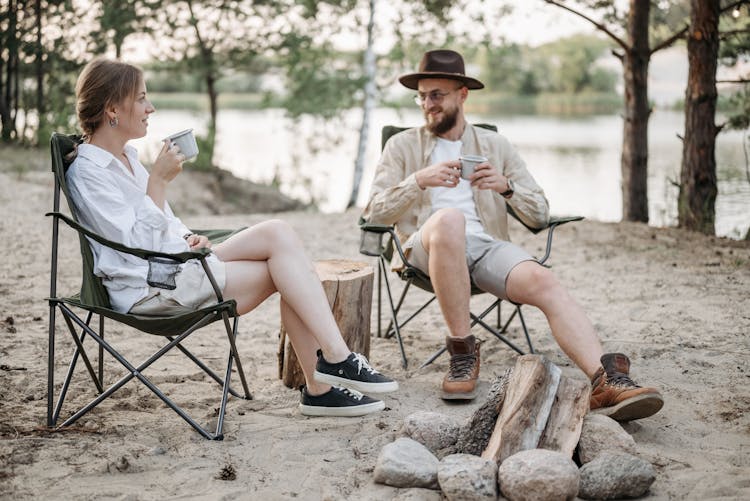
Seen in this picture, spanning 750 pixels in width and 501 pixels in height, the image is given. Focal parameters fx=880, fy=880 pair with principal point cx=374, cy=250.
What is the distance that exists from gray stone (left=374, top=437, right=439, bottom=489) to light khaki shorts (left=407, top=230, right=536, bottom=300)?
1.06 m

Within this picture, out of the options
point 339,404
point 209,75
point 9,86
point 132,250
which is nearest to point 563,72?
point 209,75

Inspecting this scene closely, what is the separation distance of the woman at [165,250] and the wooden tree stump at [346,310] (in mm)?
325

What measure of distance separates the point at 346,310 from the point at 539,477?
1.28 metres

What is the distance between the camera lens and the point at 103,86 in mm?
2871

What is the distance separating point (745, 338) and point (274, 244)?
2.24 meters

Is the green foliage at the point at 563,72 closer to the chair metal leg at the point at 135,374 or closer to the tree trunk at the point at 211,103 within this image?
the tree trunk at the point at 211,103

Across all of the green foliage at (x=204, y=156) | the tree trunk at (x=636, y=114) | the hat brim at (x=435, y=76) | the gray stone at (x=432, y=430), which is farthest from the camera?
the green foliage at (x=204, y=156)

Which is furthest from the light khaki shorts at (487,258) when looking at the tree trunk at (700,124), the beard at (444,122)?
the tree trunk at (700,124)

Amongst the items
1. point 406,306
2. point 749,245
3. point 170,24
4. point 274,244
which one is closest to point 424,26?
point 170,24

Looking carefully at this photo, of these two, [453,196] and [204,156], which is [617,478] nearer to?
[453,196]

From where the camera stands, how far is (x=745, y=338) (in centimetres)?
393

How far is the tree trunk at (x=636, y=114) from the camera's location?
686 centimetres

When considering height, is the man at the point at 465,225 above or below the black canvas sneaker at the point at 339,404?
above

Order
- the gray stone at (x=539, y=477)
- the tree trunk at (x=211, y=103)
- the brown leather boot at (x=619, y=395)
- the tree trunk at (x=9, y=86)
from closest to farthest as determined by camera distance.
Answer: the gray stone at (x=539, y=477)
the brown leather boot at (x=619, y=395)
the tree trunk at (x=9, y=86)
the tree trunk at (x=211, y=103)
